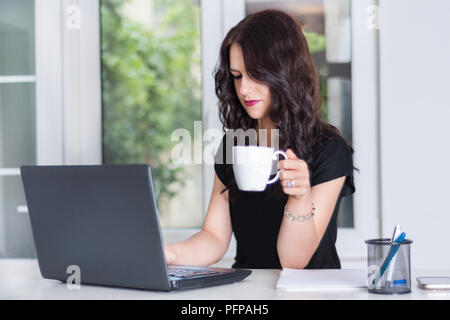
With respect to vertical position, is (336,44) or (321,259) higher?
(336,44)

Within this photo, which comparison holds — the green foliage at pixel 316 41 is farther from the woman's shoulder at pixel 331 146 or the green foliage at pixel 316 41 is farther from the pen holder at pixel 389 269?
Result: the pen holder at pixel 389 269

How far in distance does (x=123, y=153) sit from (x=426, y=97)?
297 centimetres

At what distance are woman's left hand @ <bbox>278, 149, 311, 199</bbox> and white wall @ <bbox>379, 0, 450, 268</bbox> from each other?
114 cm

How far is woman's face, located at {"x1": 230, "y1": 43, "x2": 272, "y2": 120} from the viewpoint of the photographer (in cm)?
165

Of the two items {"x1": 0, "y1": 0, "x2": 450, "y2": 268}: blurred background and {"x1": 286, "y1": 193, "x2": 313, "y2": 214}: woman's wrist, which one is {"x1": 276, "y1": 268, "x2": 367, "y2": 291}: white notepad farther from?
{"x1": 0, "y1": 0, "x2": 450, "y2": 268}: blurred background

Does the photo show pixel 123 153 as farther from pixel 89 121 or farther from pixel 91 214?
pixel 91 214

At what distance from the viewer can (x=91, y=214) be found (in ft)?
3.47

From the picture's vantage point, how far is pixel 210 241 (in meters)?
1.68

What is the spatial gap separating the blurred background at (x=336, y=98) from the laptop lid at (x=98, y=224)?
125 centimetres

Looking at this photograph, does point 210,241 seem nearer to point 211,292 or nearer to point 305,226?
point 305,226

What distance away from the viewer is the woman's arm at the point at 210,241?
1539mm

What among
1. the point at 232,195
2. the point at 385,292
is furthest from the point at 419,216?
the point at 385,292
